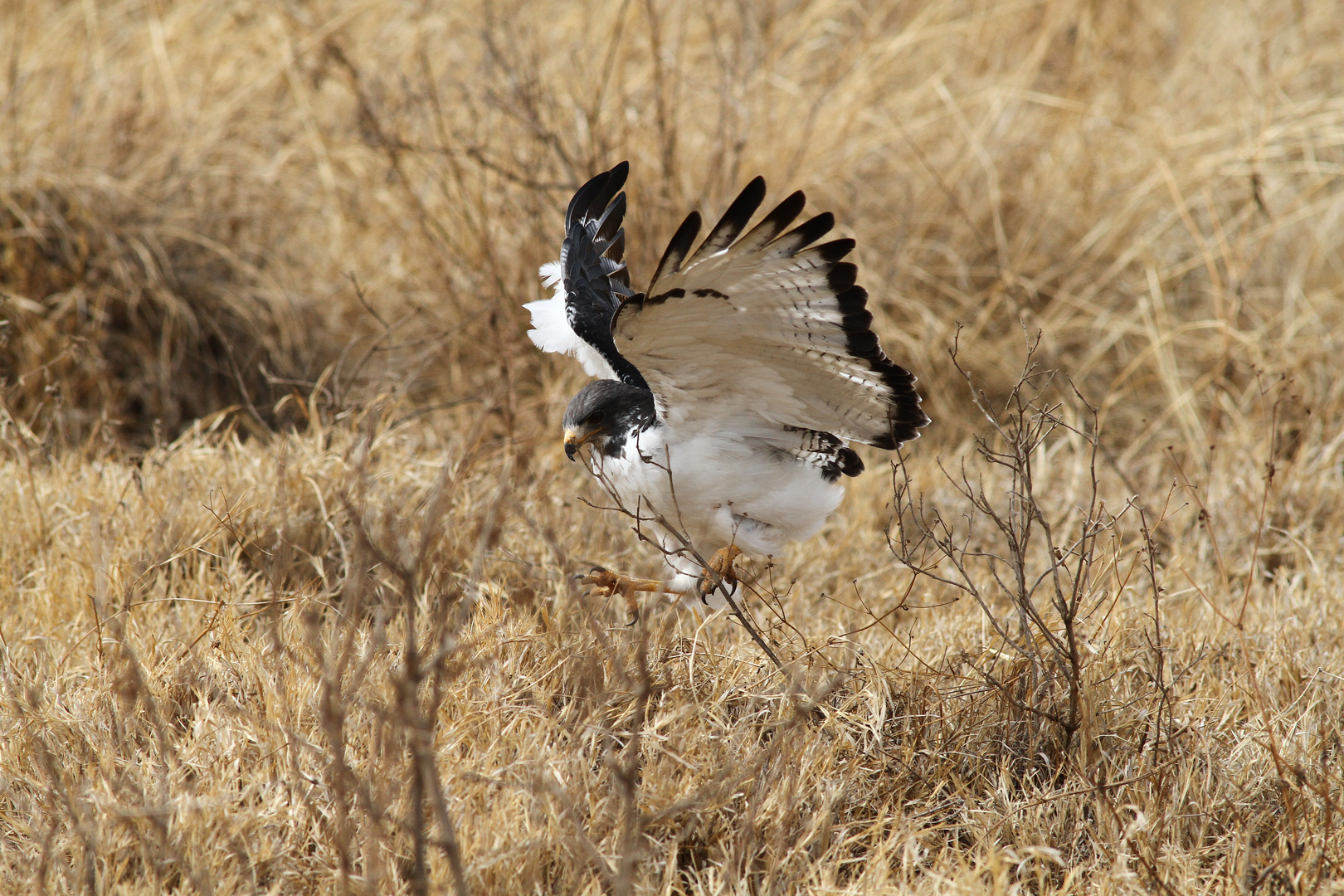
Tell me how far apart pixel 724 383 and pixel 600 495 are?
1167 mm

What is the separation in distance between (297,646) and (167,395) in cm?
260

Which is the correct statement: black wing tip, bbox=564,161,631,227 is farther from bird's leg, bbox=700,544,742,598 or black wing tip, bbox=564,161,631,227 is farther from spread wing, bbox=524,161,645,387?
bird's leg, bbox=700,544,742,598

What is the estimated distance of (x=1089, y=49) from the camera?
7348 mm

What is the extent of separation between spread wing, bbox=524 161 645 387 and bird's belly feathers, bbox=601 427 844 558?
1.50 ft

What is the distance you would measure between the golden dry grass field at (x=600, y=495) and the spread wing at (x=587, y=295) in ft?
1.31

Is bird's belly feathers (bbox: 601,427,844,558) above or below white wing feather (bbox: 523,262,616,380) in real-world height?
below

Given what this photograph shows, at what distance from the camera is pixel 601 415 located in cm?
341

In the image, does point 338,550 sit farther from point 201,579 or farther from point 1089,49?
point 1089,49

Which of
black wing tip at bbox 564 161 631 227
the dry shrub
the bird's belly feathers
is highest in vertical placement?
the dry shrub

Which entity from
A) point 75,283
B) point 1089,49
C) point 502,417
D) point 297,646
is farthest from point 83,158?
point 1089,49

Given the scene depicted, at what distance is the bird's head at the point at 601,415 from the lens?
3.36 meters

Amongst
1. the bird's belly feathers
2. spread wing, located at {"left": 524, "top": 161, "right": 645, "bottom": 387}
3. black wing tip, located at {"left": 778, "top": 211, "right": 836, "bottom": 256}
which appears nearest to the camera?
black wing tip, located at {"left": 778, "top": 211, "right": 836, "bottom": 256}

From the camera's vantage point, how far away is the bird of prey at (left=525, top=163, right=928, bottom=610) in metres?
2.58

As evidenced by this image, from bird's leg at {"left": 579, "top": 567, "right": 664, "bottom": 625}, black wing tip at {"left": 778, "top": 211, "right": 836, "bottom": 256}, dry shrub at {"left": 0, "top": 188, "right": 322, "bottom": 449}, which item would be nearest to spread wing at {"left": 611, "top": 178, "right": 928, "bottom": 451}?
black wing tip at {"left": 778, "top": 211, "right": 836, "bottom": 256}
